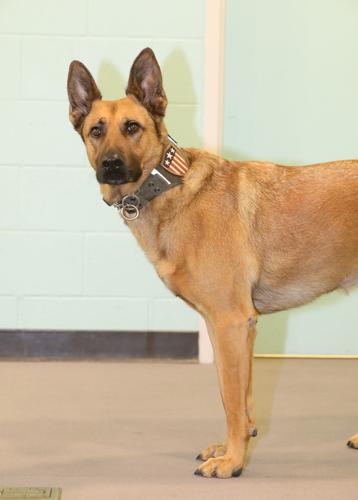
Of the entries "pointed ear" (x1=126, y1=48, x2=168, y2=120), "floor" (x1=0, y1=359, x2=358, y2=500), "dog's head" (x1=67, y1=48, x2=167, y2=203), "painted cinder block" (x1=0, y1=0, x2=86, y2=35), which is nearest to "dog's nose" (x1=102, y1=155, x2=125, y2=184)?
"dog's head" (x1=67, y1=48, x2=167, y2=203)

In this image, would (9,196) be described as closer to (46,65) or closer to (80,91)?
(46,65)

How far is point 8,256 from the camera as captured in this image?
14.8ft

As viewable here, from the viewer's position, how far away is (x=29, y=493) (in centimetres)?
258

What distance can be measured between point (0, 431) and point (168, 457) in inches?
28.8

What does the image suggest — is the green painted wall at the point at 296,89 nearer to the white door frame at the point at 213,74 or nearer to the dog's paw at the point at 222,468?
the white door frame at the point at 213,74

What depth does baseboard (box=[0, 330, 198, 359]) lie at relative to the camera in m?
4.52

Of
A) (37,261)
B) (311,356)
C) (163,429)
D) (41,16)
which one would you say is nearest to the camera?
(163,429)

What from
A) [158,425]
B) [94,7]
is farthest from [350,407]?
[94,7]

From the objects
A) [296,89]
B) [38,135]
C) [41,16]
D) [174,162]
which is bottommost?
[174,162]

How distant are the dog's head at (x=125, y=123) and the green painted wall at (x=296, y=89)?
5.59 ft

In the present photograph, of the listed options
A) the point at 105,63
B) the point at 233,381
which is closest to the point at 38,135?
the point at 105,63

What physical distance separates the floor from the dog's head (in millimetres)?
952

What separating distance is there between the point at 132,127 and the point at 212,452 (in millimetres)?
1190

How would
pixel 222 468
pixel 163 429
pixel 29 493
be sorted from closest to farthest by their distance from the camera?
1. pixel 29 493
2. pixel 222 468
3. pixel 163 429
